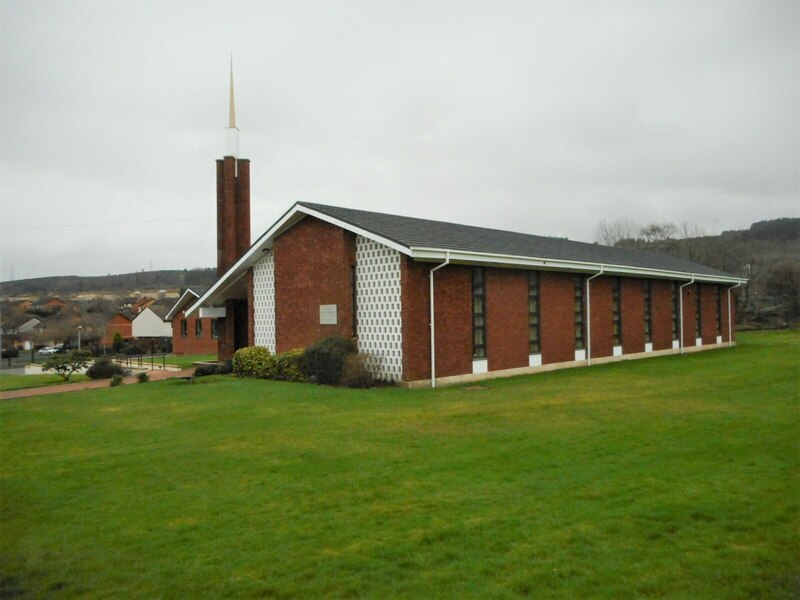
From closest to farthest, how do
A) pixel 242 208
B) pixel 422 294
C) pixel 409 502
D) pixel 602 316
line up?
pixel 409 502 → pixel 422 294 → pixel 602 316 → pixel 242 208

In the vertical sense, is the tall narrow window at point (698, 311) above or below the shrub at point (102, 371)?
above

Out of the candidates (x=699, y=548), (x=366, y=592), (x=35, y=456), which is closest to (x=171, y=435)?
(x=35, y=456)

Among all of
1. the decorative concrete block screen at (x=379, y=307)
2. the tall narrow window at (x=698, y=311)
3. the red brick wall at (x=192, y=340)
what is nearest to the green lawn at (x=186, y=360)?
the red brick wall at (x=192, y=340)

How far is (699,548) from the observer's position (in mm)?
4703

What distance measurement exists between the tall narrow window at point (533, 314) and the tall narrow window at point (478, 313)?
2.36 m

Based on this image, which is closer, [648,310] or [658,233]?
[648,310]

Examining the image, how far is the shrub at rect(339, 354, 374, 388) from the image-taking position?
1523 cm

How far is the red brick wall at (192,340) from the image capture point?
4062cm

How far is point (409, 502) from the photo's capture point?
5965 millimetres

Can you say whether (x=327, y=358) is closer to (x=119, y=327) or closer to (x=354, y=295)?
(x=354, y=295)

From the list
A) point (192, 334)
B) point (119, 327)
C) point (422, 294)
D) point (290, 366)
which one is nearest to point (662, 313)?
point (422, 294)

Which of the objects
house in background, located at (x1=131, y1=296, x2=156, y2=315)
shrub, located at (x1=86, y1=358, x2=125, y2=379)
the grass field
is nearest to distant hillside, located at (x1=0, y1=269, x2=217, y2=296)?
house in background, located at (x1=131, y1=296, x2=156, y2=315)

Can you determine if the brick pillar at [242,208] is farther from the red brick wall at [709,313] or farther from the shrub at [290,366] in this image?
the red brick wall at [709,313]

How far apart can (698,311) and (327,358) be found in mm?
20479
